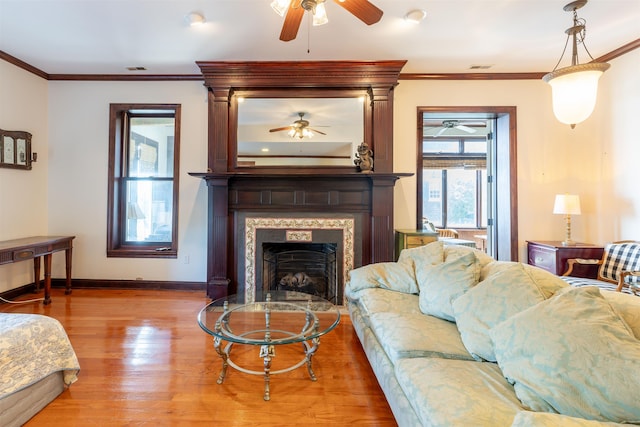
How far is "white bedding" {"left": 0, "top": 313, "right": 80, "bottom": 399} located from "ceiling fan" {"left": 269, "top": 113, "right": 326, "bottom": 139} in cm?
283

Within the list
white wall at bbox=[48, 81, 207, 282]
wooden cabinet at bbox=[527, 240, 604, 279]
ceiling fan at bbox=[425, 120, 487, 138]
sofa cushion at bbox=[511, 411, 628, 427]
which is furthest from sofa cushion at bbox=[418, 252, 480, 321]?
ceiling fan at bbox=[425, 120, 487, 138]

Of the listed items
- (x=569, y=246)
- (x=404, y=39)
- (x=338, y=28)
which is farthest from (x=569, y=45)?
Answer: (x=338, y=28)

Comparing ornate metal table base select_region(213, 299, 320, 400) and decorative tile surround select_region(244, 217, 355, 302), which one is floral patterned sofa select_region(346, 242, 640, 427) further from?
decorative tile surround select_region(244, 217, 355, 302)

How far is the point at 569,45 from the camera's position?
3207mm

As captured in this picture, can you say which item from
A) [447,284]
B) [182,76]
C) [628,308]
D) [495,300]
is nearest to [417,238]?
[447,284]

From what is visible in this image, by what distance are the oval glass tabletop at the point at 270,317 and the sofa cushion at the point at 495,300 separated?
81 centimetres

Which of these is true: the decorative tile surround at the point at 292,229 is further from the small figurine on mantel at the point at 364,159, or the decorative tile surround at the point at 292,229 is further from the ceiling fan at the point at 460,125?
the ceiling fan at the point at 460,125

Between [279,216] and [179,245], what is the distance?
1457 mm

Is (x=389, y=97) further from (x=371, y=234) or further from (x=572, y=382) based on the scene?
(x=572, y=382)

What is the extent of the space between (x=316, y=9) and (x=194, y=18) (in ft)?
4.67

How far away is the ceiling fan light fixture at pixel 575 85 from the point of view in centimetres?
266

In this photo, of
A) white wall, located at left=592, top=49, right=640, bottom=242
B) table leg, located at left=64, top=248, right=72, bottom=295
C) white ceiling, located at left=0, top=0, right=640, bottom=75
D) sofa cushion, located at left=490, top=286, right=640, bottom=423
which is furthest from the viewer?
table leg, located at left=64, top=248, right=72, bottom=295

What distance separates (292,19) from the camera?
2109 mm

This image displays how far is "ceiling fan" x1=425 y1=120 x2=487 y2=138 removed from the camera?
4.98 meters
